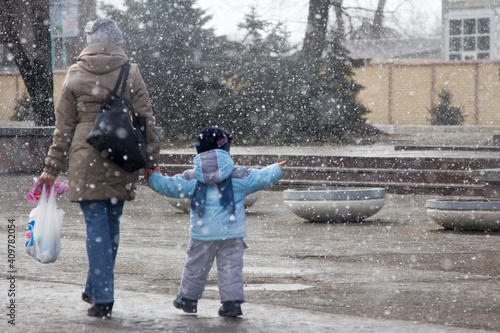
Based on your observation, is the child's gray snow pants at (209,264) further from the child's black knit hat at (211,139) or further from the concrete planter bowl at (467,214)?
the concrete planter bowl at (467,214)

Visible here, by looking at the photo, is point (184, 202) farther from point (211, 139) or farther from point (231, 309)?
point (231, 309)

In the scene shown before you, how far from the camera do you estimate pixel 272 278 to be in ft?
19.2

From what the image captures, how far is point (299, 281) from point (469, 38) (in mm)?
30596

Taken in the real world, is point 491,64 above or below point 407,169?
above

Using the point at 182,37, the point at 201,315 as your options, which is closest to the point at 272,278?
the point at 201,315

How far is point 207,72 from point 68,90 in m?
21.6

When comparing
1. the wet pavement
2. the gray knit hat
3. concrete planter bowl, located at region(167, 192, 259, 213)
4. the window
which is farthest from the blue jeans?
the window

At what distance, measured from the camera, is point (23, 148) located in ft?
59.7

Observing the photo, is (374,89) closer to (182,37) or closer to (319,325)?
(182,37)

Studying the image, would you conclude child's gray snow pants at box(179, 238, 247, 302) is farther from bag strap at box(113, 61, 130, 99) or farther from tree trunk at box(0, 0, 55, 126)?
tree trunk at box(0, 0, 55, 126)

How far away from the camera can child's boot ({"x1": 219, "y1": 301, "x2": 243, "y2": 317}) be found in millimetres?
4359

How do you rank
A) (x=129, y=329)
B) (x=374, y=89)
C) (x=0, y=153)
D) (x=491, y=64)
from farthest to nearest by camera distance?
(x=374, y=89)
(x=491, y=64)
(x=0, y=153)
(x=129, y=329)

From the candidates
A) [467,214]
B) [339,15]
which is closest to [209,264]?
[467,214]

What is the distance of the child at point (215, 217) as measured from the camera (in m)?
4.43
